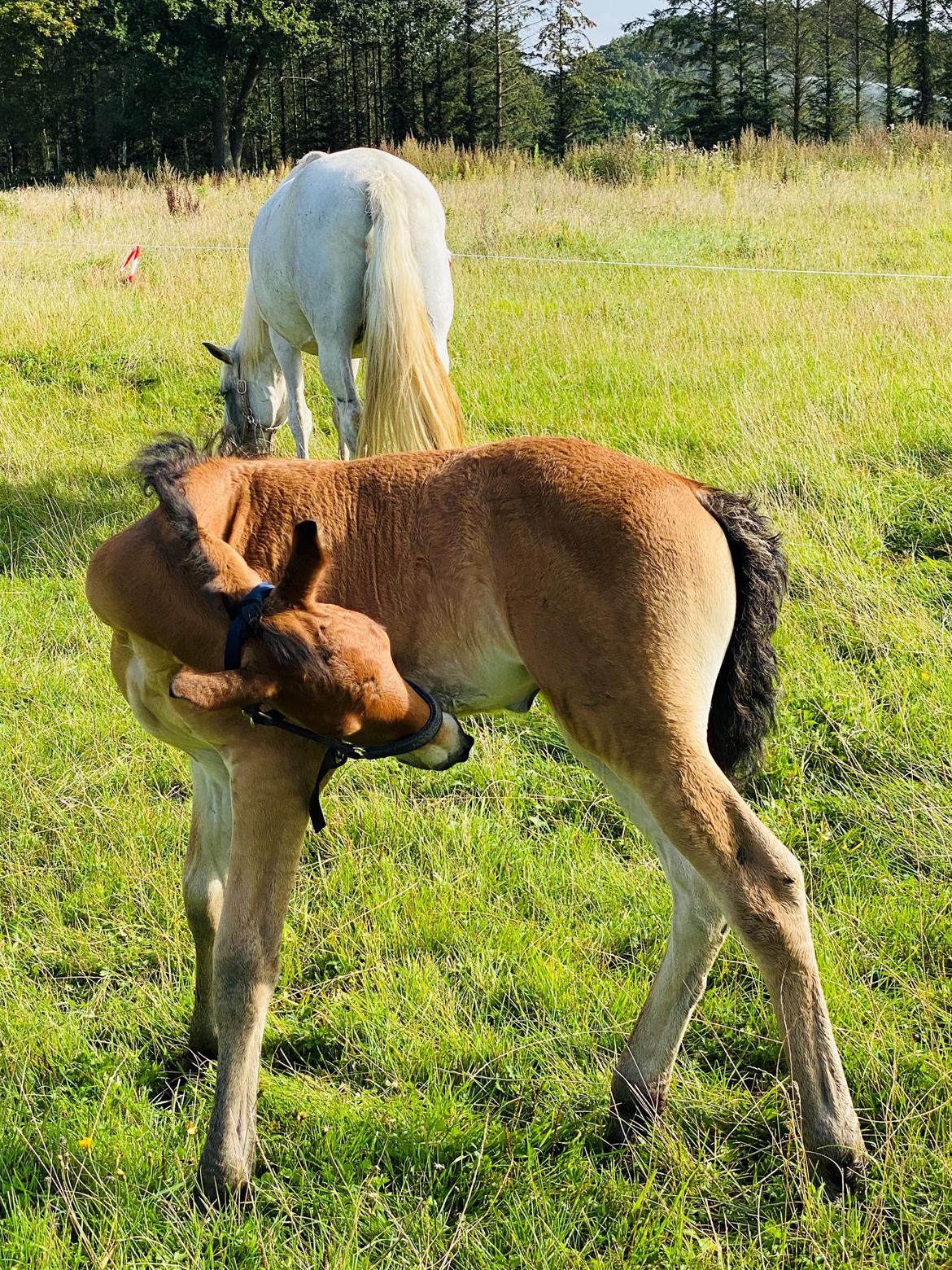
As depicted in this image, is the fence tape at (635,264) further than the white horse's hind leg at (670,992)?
Yes

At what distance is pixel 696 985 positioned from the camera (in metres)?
2.40

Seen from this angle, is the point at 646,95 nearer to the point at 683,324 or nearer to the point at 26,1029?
the point at 683,324

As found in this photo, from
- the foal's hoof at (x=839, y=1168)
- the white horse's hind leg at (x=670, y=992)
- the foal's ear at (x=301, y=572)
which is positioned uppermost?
the foal's ear at (x=301, y=572)

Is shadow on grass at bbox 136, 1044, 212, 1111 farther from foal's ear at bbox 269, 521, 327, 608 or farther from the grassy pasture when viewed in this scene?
foal's ear at bbox 269, 521, 327, 608

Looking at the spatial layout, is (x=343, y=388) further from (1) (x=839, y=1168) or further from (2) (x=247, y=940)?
(1) (x=839, y=1168)

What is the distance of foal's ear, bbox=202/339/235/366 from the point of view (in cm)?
684

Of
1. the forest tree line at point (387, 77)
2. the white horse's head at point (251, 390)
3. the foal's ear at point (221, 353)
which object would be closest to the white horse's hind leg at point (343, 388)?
the white horse's head at point (251, 390)

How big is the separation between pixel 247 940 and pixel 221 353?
540cm

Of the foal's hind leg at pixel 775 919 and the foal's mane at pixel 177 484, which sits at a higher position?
the foal's mane at pixel 177 484

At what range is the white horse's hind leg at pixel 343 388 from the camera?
242 inches

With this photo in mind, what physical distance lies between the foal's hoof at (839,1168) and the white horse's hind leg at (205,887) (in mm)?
1500

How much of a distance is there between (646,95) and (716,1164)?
8608 cm

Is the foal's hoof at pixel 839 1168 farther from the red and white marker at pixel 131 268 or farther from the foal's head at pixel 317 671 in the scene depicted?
the red and white marker at pixel 131 268

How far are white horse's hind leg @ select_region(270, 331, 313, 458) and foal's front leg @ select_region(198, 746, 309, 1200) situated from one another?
4789 mm
